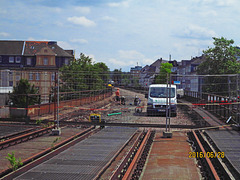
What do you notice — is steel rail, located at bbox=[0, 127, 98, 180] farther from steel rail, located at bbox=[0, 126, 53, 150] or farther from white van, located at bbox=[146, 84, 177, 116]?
white van, located at bbox=[146, 84, 177, 116]

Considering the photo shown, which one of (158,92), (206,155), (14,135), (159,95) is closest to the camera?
(206,155)

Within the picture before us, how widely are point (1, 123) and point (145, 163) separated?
30.6 ft

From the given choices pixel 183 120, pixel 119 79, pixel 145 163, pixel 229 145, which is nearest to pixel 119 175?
pixel 145 163

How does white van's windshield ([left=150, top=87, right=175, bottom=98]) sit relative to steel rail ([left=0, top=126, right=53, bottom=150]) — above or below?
above

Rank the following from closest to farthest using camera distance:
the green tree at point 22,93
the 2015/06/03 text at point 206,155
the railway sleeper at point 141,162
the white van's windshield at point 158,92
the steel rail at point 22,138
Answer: the railway sleeper at point 141,162
the 2015/06/03 text at point 206,155
the steel rail at point 22,138
the white van's windshield at point 158,92
the green tree at point 22,93

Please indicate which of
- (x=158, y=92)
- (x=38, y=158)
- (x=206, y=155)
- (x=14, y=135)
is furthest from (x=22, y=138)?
(x=158, y=92)

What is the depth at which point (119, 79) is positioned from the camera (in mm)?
16375

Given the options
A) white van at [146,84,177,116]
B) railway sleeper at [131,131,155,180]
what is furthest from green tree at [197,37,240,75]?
railway sleeper at [131,131,155,180]

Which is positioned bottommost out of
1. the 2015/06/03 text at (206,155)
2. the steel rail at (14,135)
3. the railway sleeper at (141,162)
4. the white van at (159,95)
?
the railway sleeper at (141,162)

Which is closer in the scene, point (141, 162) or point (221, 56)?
point (141, 162)

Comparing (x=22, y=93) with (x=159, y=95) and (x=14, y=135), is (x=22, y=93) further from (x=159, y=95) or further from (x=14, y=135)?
(x=14, y=135)

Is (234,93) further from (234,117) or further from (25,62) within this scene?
(25,62)

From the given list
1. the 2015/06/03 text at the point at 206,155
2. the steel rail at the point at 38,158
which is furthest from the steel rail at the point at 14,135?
the 2015/06/03 text at the point at 206,155

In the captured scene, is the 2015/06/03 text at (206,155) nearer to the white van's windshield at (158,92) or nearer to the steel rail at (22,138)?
the steel rail at (22,138)
